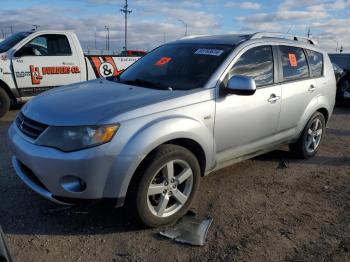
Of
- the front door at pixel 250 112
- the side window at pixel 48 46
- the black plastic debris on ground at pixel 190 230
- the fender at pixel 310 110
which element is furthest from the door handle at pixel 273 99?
the side window at pixel 48 46

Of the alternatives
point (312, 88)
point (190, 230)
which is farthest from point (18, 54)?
point (190, 230)

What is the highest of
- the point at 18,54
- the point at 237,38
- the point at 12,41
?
the point at 237,38

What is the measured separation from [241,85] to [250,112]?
529mm

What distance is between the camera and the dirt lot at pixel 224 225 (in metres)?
3.04

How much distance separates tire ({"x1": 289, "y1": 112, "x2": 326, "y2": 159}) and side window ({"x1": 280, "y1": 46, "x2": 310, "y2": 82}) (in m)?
0.69

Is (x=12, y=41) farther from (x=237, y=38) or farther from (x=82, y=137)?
(x=82, y=137)

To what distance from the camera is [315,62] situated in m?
5.38

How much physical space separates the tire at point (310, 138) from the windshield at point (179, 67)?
6.41ft

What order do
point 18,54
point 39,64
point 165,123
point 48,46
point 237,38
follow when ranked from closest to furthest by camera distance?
point 165,123
point 237,38
point 18,54
point 39,64
point 48,46

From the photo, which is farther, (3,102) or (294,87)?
(3,102)

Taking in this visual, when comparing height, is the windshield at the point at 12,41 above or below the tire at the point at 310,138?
above

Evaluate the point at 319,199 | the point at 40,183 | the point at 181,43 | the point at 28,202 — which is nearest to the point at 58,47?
the point at 181,43

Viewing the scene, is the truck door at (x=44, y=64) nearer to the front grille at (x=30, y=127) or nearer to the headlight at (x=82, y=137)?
the front grille at (x=30, y=127)

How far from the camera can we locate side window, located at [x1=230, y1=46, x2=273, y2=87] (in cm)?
404
